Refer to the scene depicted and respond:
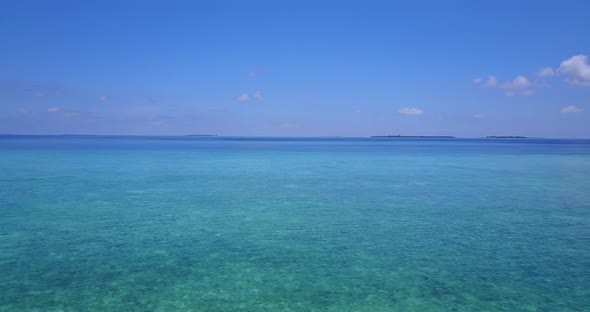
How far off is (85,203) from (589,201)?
2033 cm

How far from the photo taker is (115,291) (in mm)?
6457

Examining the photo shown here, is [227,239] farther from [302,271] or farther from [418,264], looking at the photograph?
[418,264]

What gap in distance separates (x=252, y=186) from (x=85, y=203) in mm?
8017

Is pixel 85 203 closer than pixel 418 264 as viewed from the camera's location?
No

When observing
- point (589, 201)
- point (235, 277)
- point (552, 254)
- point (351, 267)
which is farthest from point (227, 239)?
point (589, 201)

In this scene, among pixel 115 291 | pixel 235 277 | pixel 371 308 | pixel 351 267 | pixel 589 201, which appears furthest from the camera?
pixel 589 201

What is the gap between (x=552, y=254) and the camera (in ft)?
28.4

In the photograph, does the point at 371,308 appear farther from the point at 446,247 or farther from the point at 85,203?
the point at 85,203

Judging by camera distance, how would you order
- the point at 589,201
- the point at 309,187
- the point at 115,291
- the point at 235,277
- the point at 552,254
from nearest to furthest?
the point at 115,291 < the point at 235,277 < the point at 552,254 < the point at 589,201 < the point at 309,187

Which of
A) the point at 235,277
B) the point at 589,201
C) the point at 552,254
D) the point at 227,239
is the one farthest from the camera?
the point at 589,201

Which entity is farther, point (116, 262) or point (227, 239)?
point (227, 239)

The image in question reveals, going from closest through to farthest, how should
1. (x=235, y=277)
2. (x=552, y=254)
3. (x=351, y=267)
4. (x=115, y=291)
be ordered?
(x=115, y=291) < (x=235, y=277) < (x=351, y=267) < (x=552, y=254)

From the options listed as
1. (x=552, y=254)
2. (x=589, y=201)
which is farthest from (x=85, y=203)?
(x=589, y=201)

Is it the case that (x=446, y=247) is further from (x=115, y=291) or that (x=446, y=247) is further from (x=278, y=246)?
(x=115, y=291)
